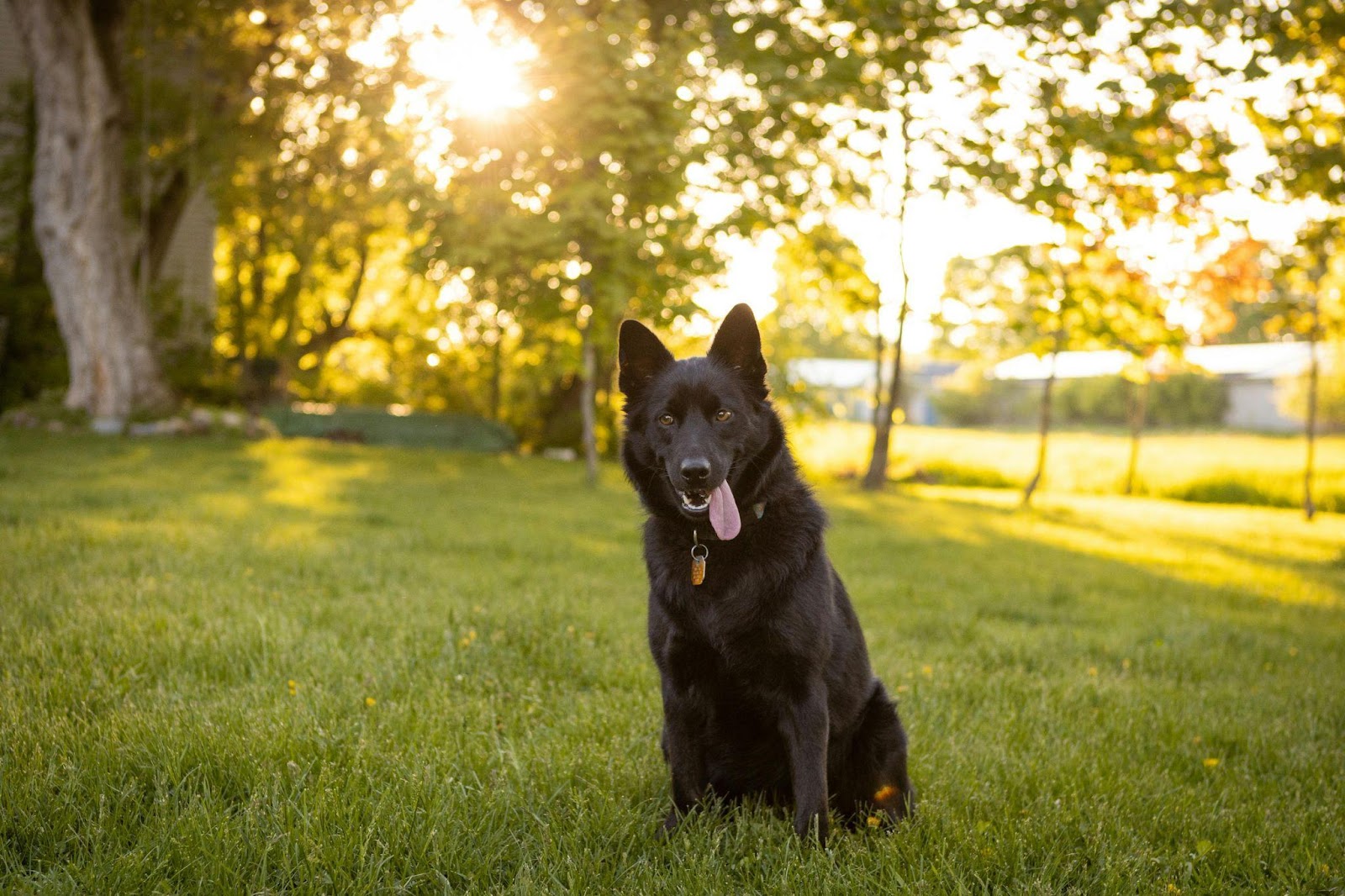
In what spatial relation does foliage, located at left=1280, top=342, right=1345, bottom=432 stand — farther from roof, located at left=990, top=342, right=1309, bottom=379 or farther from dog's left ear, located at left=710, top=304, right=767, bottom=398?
dog's left ear, located at left=710, top=304, right=767, bottom=398

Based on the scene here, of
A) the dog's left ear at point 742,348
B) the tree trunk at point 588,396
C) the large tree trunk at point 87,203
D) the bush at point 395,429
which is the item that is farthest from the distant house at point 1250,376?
the dog's left ear at point 742,348

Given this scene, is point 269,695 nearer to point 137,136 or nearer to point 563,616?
point 563,616

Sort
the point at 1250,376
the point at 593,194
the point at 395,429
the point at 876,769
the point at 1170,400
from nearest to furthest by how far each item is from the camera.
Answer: the point at 876,769 → the point at 593,194 → the point at 395,429 → the point at 1170,400 → the point at 1250,376

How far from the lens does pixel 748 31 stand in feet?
39.3

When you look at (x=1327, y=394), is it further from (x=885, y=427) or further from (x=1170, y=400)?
(x=885, y=427)

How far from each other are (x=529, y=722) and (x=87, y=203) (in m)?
14.7

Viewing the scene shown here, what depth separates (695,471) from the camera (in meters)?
2.86

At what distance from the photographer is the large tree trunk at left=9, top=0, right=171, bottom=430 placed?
13.9 m

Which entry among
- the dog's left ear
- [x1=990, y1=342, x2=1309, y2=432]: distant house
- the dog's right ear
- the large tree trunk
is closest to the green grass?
the dog's right ear

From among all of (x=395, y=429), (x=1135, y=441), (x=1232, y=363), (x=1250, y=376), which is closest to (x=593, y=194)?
(x=395, y=429)

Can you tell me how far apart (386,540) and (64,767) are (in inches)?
192

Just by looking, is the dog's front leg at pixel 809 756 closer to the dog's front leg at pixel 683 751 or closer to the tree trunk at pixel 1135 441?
the dog's front leg at pixel 683 751

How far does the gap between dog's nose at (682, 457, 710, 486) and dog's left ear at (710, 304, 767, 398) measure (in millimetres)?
491

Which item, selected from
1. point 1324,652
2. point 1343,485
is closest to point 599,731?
point 1324,652
